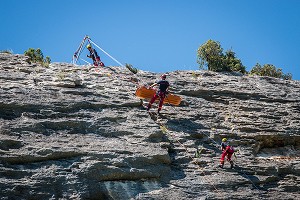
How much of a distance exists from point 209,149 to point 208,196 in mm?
2975

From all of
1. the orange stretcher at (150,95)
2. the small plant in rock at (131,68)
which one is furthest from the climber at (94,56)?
the orange stretcher at (150,95)

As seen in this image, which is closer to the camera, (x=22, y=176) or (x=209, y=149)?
(x=22, y=176)

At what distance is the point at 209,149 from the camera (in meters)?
17.5

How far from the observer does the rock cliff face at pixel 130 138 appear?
46.3 ft

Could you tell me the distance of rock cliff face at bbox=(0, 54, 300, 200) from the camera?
14117 mm

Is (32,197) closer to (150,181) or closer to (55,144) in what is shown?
(55,144)

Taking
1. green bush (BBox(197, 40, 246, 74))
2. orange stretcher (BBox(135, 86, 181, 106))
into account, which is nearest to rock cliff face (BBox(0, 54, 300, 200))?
orange stretcher (BBox(135, 86, 181, 106))

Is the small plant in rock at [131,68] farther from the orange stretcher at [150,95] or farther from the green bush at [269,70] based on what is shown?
the green bush at [269,70]

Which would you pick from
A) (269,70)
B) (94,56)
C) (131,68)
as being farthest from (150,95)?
A: (269,70)

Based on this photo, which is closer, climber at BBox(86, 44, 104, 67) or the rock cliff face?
the rock cliff face

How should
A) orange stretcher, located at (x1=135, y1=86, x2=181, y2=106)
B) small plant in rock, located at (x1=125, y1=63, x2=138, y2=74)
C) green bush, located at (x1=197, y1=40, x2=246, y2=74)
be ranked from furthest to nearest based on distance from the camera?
green bush, located at (x1=197, y1=40, x2=246, y2=74) → small plant in rock, located at (x1=125, y1=63, x2=138, y2=74) → orange stretcher, located at (x1=135, y1=86, x2=181, y2=106)

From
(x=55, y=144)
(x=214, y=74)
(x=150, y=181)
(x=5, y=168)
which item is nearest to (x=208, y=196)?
(x=150, y=181)

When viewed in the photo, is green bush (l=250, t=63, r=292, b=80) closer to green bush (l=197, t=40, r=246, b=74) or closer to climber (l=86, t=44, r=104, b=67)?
green bush (l=197, t=40, r=246, b=74)

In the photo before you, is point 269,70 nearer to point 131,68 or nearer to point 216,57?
point 216,57
